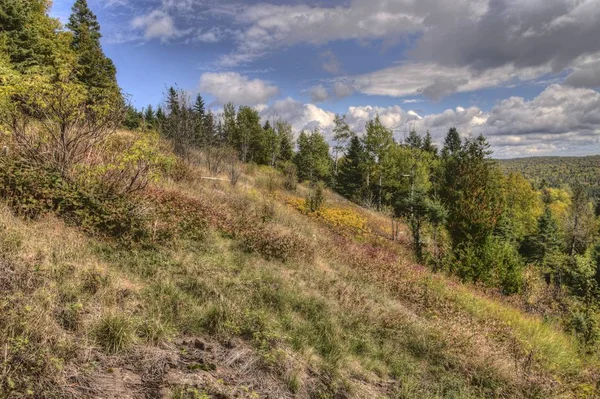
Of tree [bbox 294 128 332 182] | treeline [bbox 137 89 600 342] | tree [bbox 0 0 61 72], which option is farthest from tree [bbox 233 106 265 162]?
tree [bbox 0 0 61 72]

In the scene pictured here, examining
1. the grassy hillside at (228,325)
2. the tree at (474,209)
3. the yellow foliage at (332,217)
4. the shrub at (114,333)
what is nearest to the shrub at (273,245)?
the grassy hillside at (228,325)

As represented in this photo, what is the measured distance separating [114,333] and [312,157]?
42383 mm

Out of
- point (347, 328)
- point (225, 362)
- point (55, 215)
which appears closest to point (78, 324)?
point (225, 362)

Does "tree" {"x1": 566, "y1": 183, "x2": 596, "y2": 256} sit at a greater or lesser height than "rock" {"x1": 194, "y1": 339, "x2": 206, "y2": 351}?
lesser

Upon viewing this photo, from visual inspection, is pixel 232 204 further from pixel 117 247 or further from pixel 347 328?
pixel 347 328

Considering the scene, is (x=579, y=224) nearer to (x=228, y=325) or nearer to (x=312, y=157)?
(x=312, y=157)

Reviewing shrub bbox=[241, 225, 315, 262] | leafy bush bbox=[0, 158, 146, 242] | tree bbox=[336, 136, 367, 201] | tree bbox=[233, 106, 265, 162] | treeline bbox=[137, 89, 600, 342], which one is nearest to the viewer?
leafy bush bbox=[0, 158, 146, 242]

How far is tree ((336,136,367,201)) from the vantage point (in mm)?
43031

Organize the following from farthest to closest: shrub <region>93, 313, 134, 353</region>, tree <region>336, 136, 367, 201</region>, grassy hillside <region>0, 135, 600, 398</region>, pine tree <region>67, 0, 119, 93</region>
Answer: tree <region>336, 136, 367, 201</region>, pine tree <region>67, 0, 119, 93</region>, shrub <region>93, 313, 134, 353</region>, grassy hillside <region>0, 135, 600, 398</region>

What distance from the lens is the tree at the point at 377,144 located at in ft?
125

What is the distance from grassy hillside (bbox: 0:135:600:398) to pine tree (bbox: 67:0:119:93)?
22.8 meters

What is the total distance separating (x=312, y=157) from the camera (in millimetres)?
45125

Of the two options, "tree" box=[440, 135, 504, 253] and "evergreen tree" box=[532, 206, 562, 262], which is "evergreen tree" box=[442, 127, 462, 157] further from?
"tree" box=[440, 135, 504, 253]

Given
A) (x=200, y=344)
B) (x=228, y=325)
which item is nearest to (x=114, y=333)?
(x=200, y=344)
